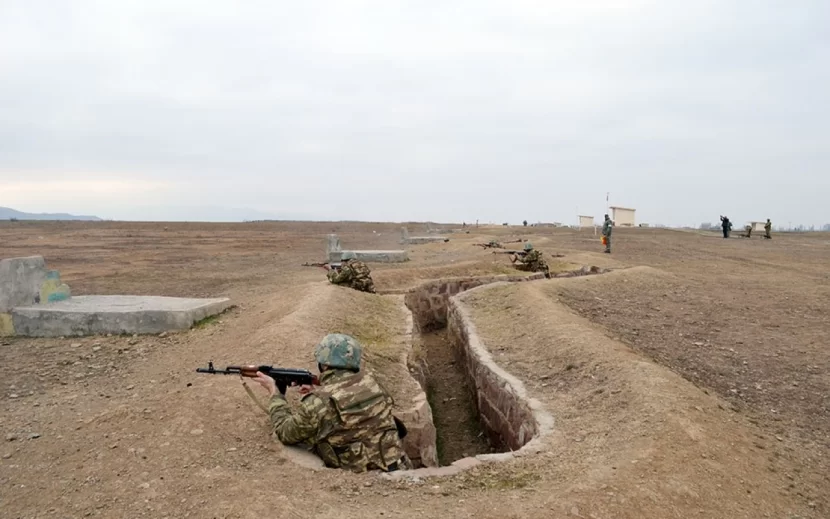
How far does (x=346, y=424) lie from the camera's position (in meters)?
4.03

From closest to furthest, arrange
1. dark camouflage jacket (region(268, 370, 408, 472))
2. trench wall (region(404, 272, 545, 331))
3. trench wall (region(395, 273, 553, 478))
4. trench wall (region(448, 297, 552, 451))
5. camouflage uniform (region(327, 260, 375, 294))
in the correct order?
dark camouflage jacket (region(268, 370, 408, 472))
trench wall (region(395, 273, 553, 478))
trench wall (region(448, 297, 552, 451))
camouflage uniform (region(327, 260, 375, 294))
trench wall (region(404, 272, 545, 331))

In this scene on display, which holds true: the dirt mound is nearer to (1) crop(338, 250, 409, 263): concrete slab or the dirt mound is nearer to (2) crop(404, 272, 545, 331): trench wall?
(2) crop(404, 272, 545, 331): trench wall

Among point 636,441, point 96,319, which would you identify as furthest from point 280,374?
point 96,319

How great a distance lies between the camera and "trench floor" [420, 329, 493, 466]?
6895 mm

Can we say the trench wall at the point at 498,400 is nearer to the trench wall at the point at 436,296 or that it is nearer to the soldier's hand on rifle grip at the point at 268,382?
the soldier's hand on rifle grip at the point at 268,382

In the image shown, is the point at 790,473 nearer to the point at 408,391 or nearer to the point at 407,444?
the point at 407,444

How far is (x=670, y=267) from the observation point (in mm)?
16062

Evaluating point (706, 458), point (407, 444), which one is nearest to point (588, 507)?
point (706, 458)

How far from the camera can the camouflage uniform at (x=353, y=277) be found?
10.9 m

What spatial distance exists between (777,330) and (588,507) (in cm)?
653

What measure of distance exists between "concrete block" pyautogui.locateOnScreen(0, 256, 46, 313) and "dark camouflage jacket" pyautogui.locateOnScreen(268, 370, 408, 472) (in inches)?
232

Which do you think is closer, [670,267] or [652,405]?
[652,405]

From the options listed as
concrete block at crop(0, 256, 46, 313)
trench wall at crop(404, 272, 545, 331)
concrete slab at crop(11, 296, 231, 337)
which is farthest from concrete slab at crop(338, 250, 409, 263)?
concrete block at crop(0, 256, 46, 313)

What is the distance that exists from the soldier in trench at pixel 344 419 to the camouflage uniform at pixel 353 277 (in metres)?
6.71
